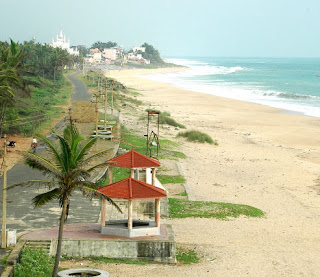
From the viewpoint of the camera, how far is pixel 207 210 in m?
24.8

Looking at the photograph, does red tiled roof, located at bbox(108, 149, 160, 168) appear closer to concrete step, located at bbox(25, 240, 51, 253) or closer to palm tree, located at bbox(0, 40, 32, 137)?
concrete step, located at bbox(25, 240, 51, 253)

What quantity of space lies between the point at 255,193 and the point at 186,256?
11220 mm

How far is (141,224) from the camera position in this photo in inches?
805

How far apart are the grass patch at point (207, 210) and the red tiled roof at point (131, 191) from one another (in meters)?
4.92

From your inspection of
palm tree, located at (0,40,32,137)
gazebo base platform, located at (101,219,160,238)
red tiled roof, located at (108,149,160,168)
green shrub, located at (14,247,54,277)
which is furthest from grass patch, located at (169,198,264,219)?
palm tree, located at (0,40,32,137)

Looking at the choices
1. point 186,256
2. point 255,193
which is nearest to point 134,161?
point 186,256

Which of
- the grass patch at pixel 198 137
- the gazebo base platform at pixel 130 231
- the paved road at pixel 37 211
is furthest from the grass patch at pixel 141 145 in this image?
the gazebo base platform at pixel 130 231

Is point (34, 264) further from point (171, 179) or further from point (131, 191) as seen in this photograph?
point (171, 179)

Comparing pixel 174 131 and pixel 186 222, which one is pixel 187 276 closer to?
pixel 186 222

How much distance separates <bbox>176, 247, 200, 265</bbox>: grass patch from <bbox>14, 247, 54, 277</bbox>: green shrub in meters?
4.12

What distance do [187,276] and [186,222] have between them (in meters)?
5.84

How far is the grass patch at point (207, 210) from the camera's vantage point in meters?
24.2

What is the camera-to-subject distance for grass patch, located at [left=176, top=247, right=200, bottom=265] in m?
18.8

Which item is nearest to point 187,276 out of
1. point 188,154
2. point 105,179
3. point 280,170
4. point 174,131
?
point 105,179
